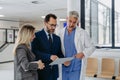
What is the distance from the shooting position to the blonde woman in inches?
87.0

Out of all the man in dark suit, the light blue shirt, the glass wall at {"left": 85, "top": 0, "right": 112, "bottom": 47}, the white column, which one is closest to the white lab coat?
the light blue shirt

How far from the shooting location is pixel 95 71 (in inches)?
208

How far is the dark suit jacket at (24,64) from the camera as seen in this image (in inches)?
86.8

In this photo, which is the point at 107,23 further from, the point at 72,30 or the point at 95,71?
the point at 72,30

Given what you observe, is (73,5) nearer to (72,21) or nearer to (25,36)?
(72,21)

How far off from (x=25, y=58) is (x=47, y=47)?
381 millimetres

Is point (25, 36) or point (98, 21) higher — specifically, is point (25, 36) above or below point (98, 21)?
below

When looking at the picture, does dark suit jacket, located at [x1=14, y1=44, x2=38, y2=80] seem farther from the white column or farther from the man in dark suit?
the white column

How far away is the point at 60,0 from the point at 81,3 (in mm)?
887

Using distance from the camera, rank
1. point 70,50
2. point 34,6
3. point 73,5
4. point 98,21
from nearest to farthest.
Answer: point 70,50 → point 73,5 → point 98,21 → point 34,6

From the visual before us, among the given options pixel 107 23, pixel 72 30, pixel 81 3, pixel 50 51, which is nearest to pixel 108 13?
pixel 107 23

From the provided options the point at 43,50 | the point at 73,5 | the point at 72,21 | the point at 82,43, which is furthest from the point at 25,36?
the point at 73,5

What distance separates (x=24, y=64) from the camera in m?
2.19

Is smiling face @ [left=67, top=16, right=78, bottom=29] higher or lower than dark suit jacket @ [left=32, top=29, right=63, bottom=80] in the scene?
higher
